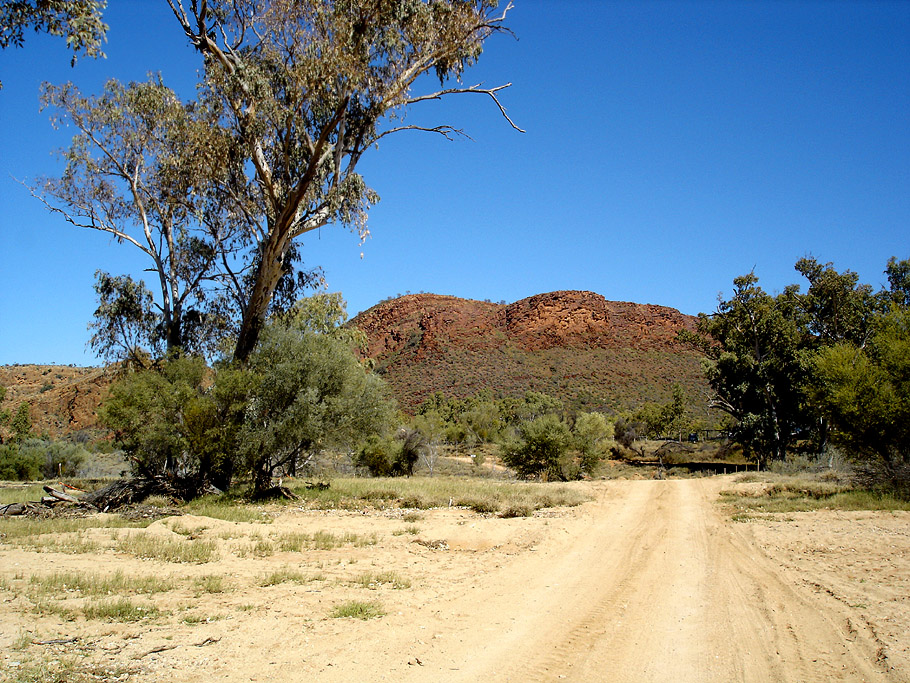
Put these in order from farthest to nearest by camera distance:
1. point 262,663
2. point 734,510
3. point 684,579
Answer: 1. point 734,510
2. point 684,579
3. point 262,663

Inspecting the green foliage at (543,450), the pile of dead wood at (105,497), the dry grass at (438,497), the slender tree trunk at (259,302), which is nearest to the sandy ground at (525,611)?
the dry grass at (438,497)

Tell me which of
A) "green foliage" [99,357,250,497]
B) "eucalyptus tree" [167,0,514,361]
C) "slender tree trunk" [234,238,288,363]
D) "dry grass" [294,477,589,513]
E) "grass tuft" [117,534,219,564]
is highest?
"eucalyptus tree" [167,0,514,361]

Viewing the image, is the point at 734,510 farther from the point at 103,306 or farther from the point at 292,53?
the point at 103,306

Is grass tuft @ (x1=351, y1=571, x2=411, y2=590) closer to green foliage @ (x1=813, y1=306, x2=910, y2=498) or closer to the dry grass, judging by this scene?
the dry grass

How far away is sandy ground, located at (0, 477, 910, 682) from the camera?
4.30 meters

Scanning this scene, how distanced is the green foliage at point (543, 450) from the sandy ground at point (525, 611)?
564 inches

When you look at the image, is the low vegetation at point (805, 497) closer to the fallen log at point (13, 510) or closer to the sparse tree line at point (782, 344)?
the sparse tree line at point (782, 344)

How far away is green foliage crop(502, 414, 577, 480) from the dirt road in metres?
15.9

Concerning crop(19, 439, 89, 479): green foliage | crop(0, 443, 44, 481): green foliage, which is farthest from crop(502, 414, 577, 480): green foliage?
crop(0, 443, 44, 481): green foliage

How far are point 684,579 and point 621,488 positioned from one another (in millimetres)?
12095

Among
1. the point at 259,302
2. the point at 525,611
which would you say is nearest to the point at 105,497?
the point at 259,302

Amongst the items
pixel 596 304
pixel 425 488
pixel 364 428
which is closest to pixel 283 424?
Result: pixel 364 428

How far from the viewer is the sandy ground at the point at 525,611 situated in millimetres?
4301

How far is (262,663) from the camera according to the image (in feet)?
14.2
